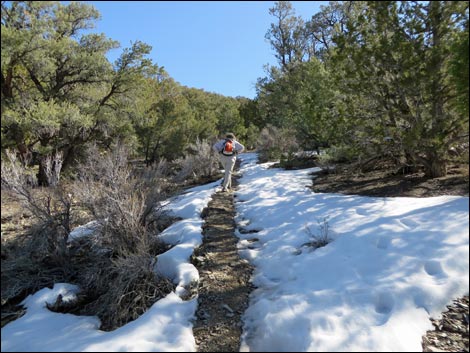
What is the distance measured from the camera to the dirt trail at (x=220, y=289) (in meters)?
3.04

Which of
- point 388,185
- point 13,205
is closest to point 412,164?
point 388,185

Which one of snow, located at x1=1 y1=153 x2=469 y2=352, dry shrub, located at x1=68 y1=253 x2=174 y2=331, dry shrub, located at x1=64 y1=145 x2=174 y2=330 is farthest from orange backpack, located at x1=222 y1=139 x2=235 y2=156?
→ dry shrub, located at x1=68 y1=253 x2=174 y2=331

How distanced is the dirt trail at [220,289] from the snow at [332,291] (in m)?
0.12

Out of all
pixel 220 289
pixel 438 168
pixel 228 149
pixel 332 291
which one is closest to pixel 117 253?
pixel 220 289

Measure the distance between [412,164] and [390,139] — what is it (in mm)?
977

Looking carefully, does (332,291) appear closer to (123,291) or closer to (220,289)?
(220,289)

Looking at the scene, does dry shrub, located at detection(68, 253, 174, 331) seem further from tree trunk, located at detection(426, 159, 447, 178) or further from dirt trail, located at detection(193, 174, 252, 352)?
tree trunk, located at detection(426, 159, 447, 178)

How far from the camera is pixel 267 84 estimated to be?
2228 centimetres

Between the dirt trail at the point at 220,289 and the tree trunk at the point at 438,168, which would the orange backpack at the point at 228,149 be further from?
the tree trunk at the point at 438,168

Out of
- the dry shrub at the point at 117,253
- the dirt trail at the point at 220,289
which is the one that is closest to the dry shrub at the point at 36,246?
the dry shrub at the point at 117,253

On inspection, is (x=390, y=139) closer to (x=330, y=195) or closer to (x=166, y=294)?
(x=330, y=195)

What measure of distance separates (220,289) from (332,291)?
4.51 feet

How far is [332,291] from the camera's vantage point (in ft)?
10.6

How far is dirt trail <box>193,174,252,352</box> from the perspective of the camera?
9.98ft
